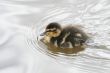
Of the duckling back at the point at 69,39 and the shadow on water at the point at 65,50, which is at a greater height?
the duckling back at the point at 69,39

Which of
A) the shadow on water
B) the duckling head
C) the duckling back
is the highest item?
the duckling head

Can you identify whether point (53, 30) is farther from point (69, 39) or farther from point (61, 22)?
point (61, 22)

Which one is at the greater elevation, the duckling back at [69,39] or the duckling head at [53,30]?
the duckling head at [53,30]

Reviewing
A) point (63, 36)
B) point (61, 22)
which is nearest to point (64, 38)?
point (63, 36)

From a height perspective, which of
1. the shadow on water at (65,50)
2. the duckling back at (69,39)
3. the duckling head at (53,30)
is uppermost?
the duckling head at (53,30)

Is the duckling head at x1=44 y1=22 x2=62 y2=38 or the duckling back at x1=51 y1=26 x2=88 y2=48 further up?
the duckling head at x1=44 y1=22 x2=62 y2=38
